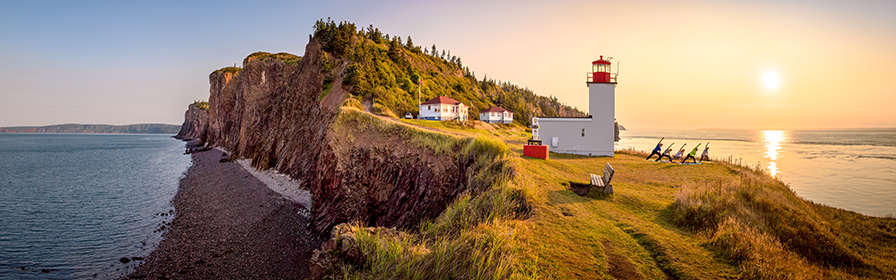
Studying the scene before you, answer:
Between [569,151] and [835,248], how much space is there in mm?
17663

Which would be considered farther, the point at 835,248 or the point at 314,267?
the point at 835,248

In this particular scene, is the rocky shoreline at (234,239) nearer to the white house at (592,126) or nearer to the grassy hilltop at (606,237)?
the grassy hilltop at (606,237)

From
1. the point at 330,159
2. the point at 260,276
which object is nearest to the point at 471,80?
the point at 330,159

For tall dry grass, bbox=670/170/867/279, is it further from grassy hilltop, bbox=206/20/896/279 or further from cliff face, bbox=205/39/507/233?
cliff face, bbox=205/39/507/233

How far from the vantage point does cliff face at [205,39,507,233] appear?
48.3 ft

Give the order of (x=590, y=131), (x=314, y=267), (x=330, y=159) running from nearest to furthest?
1. (x=314, y=267)
2. (x=330, y=159)
3. (x=590, y=131)

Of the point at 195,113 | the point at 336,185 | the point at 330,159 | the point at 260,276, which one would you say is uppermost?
the point at 195,113

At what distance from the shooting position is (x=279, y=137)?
38844 millimetres

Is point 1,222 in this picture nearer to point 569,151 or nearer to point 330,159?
point 330,159

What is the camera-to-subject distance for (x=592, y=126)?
25266 millimetres

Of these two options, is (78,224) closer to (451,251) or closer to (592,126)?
(451,251)

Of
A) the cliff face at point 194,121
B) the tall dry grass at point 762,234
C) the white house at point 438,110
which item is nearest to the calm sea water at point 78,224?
the tall dry grass at point 762,234

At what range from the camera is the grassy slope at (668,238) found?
17.3 feet

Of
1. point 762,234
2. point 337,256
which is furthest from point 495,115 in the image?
point 337,256
